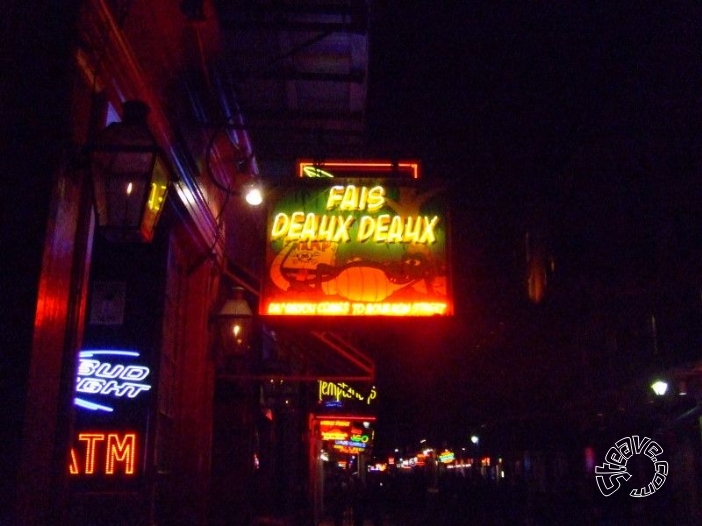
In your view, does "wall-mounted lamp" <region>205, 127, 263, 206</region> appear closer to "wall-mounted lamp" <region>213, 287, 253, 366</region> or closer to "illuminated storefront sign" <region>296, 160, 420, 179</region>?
"illuminated storefront sign" <region>296, 160, 420, 179</region>

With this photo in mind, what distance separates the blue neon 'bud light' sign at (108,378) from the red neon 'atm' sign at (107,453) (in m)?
0.24

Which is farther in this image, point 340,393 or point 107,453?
point 340,393

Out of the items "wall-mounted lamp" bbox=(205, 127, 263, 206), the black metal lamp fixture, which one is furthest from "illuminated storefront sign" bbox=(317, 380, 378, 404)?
the black metal lamp fixture

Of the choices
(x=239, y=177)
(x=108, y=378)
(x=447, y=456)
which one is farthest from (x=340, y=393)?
(x=447, y=456)

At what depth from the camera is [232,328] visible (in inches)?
368

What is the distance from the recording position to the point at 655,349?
81.2 feet

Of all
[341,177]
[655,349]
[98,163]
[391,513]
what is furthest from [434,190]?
[391,513]

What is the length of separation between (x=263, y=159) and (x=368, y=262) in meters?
6.12

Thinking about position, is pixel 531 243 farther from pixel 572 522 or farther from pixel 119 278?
pixel 119 278

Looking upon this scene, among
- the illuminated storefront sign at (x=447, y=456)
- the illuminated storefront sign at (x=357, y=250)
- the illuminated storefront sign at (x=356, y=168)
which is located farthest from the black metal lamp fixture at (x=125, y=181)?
the illuminated storefront sign at (x=447, y=456)

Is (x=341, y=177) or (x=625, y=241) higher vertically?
(x=625, y=241)

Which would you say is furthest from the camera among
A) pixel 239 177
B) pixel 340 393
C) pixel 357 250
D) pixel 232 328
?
pixel 340 393

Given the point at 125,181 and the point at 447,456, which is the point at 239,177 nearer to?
the point at 125,181

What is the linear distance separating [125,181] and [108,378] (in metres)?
2.39
